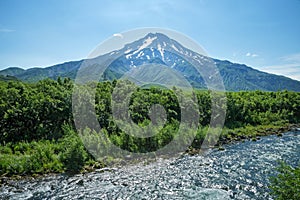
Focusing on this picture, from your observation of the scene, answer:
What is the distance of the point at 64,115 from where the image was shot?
3234 centimetres

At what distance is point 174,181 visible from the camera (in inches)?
736

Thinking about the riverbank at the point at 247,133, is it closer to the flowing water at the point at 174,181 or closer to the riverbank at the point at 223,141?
the riverbank at the point at 223,141

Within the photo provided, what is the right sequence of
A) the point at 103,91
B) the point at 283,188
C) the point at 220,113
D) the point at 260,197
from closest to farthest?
the point at 283,188 < the point at 260,197 < the point at 103,91 < the point at 220,113

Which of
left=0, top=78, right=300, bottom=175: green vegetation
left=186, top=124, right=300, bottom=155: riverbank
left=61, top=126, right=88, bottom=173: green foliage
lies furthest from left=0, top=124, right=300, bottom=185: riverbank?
left=61, top=126, right=88, bottom=173: green foliage

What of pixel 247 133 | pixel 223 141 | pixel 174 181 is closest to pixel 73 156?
pixel 174 181

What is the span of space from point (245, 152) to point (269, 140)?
300 inches

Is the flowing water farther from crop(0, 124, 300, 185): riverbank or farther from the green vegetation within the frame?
the green vegetation

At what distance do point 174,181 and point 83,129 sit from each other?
15295 mm

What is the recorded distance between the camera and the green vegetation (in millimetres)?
23141

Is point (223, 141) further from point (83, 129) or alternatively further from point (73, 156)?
point (73, 156)

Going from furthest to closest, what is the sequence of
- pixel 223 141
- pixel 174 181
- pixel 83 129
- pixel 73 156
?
pixel 223 141
pixel 83 129
pixel 73 156
pixel 174 181

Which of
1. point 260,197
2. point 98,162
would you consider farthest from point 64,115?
point 260,197

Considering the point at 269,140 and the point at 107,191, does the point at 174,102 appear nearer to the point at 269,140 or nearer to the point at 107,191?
the point at 269,140

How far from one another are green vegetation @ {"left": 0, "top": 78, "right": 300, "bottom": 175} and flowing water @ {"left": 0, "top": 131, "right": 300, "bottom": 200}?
2.75 metres
